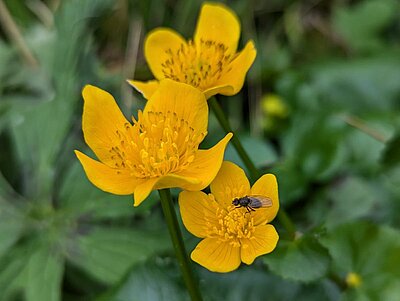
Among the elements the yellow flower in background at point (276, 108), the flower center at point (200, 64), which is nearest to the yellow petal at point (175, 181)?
the flower center at point (200, 64)

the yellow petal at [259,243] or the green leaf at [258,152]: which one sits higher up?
the yellow petal at [259,243]

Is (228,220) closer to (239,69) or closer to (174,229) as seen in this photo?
(174,229)

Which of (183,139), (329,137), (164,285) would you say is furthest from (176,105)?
(329,137)

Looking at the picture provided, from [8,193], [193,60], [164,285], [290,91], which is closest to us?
[193,60]

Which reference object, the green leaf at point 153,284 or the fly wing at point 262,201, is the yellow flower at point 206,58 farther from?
the green leaf at point 153,284

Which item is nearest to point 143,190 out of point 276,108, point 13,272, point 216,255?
point 216,255

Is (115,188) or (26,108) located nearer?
(115,188)

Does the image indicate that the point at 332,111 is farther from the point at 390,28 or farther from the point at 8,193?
the point at 8,193
